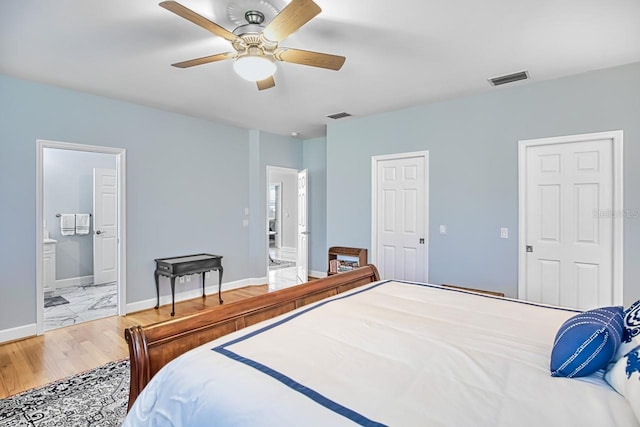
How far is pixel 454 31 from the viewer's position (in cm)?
247

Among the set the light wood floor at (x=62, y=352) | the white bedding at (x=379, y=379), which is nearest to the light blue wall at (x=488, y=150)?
the white bedding at (x=379, y=379)

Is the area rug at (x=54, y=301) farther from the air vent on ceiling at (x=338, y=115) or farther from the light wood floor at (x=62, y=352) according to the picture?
the air vent on ceiling at (x=338, y=115)

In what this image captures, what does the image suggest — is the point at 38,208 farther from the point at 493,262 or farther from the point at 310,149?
the point at 493,262

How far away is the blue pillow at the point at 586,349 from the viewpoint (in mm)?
1207

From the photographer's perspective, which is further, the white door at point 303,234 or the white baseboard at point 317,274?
the white baseboard at point 317,274

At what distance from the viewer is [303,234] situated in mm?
5852

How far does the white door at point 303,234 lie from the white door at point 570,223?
3.23 meters

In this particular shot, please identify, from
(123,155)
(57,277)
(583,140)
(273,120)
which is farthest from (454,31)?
(57,277)

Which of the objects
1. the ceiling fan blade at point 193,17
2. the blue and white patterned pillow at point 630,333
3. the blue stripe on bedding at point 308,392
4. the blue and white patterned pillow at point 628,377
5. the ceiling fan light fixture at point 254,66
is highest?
the ceiling fan blade at point 193,17

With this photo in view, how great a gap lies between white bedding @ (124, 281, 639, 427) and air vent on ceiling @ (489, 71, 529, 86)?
2456 mm

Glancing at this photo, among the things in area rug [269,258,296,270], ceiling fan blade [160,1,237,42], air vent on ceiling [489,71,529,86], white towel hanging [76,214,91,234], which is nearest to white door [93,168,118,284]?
white towel hanging [76,214,91,234]

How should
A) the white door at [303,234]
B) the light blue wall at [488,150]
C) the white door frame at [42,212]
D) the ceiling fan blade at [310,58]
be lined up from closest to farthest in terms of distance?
the ceiling fan blade at [310,58], the light blue wall at [488,150], the white door frame at [42,212], the white door at [303,234]

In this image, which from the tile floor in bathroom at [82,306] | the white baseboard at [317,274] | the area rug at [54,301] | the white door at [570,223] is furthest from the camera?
the white baseboard at [317,274]

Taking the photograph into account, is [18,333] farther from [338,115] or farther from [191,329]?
[338,115]
